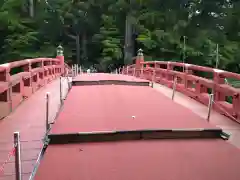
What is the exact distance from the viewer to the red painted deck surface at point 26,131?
3261 mm

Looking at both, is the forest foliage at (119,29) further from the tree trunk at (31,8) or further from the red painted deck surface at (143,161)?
the red painted deck surface at (143,161)

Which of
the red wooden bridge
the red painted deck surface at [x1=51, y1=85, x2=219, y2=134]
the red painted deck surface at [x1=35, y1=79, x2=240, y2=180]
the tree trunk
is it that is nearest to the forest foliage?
the tree trunk

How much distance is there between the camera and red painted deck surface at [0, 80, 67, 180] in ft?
10.7

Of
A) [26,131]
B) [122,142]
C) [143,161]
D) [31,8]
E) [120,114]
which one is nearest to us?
[143,161]

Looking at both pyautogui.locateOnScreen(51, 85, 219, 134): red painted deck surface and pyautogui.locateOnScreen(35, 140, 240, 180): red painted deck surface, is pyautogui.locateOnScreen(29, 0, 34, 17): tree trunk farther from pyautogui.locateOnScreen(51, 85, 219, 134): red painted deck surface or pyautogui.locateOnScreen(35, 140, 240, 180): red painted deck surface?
pyautogui.locateOnScreen(35, 140, 240, 180): red painted deck surface

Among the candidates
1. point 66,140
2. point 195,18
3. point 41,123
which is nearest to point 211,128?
point 66,140

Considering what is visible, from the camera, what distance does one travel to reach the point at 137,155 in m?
2.49

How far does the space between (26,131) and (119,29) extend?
23942 millimetres

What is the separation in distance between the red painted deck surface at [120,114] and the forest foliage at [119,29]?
1583 centimetres

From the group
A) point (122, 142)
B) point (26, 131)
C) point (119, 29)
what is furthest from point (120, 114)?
point (119, 29)

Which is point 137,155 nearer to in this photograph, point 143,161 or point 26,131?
point 143,161

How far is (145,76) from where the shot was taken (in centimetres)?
1398

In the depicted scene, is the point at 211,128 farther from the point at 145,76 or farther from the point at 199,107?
the point at 145,76

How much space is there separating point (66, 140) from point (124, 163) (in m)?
0.67
